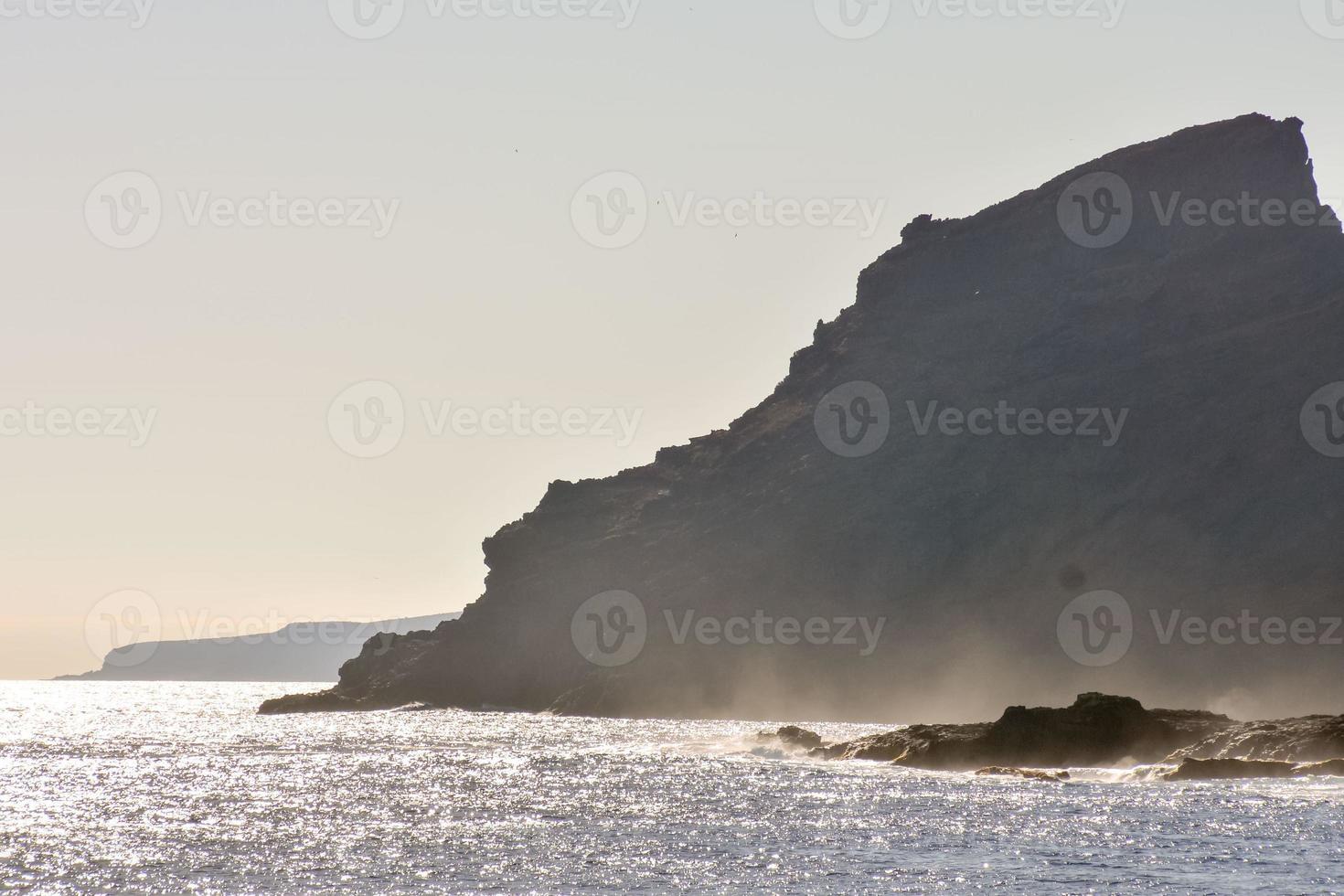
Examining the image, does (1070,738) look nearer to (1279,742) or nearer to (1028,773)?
(1028,773)

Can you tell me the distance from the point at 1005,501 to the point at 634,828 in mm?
116436

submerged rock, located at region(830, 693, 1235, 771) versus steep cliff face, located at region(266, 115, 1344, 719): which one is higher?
steep cliff face, located at region(266, 115, 1344, 719)

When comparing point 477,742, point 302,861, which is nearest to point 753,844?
point 302,861

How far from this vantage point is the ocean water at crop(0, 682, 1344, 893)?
4062 centimetres

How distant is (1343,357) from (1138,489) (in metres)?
27.3

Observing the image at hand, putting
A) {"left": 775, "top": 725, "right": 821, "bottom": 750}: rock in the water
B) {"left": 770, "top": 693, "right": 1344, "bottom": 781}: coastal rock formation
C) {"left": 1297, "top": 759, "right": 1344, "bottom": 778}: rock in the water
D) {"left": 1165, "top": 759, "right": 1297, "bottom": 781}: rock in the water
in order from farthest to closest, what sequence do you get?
{"left": 775, "top": 725, "right": 821, "bottom": 750}: rock in the water
{"left": 770, "top": 693, "right": 1344, "bottom": 781}: coastal rock formation
{"left": 1165, "top": 759, "right": 1297, "bottom": 781}: rock in the water
{"left": 1297, "top": 759, "right": 1344, "bottom": 778}: rock in the water

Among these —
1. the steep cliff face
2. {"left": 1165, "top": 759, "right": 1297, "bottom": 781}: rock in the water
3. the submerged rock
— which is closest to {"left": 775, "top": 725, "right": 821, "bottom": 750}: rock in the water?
the submerged rock

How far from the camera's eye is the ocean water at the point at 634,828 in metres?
40.6

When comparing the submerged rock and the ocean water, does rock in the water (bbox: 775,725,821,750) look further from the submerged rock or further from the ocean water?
the submerged rock

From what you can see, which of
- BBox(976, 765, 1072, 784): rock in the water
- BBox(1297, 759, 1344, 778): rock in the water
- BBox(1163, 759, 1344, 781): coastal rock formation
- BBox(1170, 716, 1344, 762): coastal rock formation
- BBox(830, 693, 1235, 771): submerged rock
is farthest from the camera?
BBox(830, 693, 1235, 771): submerged rock

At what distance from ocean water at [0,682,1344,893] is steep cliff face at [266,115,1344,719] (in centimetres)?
6276

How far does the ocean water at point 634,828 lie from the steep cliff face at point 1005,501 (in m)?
62.8

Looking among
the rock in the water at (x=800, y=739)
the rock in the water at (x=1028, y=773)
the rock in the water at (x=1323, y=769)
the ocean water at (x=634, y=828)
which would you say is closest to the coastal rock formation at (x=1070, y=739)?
the rock in the water at (x=1028, y=773)

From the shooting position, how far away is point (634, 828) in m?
52.5
